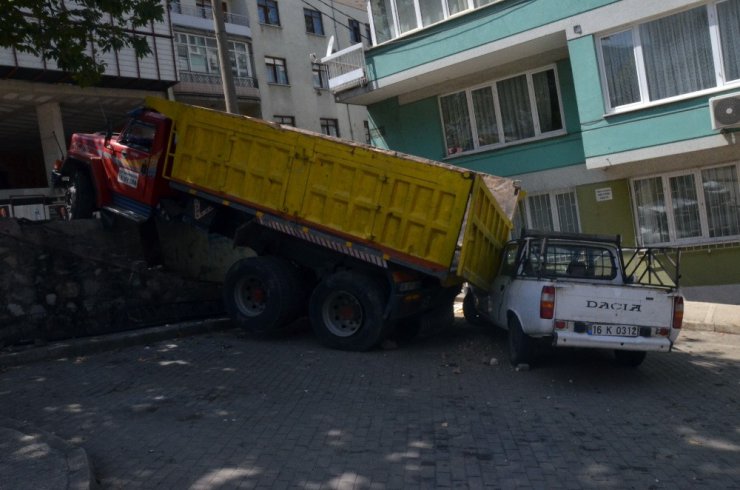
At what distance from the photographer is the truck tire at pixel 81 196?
11641 mm

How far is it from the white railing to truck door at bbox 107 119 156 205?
6.28 metres

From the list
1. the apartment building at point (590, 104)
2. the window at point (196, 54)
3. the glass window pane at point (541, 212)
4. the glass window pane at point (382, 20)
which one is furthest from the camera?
the window at point (196, 54)

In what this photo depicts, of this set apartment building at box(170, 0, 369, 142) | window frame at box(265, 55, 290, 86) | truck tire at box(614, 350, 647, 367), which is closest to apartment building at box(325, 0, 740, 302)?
truck tire at box(614, 350, 647, 367)

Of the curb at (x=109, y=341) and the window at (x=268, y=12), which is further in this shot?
the window at (x=268, y=12)

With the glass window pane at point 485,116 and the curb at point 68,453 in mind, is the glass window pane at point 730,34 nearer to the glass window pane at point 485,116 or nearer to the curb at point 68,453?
the glass window pane at point 485,116

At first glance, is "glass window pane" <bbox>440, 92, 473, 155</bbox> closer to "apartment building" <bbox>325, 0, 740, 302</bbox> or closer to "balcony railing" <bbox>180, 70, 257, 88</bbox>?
"apartment building" <bbox>325, 0, 740, 302</bbox>

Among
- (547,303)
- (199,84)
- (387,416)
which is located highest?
(199,84)

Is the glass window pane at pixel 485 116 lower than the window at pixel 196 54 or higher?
lower

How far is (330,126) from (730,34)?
24121 millimetres

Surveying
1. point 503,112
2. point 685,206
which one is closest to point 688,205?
point 685,206

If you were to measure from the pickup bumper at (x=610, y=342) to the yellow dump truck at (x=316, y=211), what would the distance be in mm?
1786

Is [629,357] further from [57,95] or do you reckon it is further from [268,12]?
[268,12]

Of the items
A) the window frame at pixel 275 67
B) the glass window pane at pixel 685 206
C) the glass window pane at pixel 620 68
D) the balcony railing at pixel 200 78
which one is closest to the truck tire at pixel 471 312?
the glass window pane at pixel 685 206

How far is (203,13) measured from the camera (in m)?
27.9
